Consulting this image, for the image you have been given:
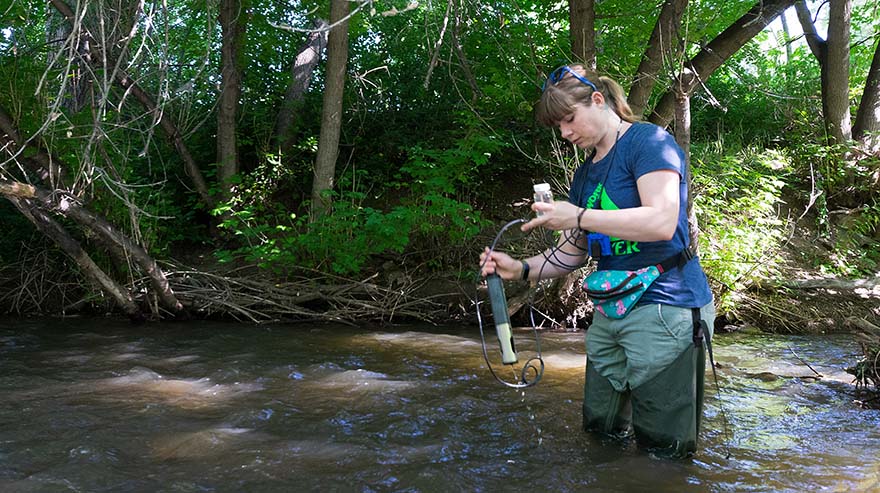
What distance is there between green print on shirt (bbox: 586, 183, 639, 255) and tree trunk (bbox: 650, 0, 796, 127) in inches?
180

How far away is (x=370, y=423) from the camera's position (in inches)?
161

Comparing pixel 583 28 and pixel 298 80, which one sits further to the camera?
pixel 298 80

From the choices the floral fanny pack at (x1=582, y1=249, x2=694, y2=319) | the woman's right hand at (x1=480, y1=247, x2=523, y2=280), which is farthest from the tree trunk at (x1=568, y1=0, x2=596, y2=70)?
the floral fanny pack at (x1=582, y1=249, x2=694, y2=319)

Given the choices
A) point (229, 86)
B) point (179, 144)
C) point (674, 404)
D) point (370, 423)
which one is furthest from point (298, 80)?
point (674, 404)

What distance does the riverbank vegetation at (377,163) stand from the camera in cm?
704

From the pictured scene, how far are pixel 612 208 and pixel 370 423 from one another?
6.59ft

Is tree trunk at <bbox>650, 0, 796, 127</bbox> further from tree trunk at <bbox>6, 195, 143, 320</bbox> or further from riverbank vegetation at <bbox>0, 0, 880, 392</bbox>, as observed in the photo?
tree trunk at <bbox>6, 195, 143, 320</bbox>

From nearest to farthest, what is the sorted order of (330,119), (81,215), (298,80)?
1. (81,215)
2. (330,119)
3. (298,80)

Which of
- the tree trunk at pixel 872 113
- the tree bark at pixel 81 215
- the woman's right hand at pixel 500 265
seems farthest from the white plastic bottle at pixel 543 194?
the tree trunk at pixel 872 113

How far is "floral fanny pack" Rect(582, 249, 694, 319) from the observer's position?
9.68 ft

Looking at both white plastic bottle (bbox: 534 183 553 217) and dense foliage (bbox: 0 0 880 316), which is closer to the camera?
white plastic bottle (bbox: 534 183 553 217)

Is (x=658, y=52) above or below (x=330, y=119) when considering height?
above

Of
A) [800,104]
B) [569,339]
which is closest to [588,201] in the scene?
[569,339]

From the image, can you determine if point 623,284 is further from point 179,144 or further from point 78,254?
point 179,144
